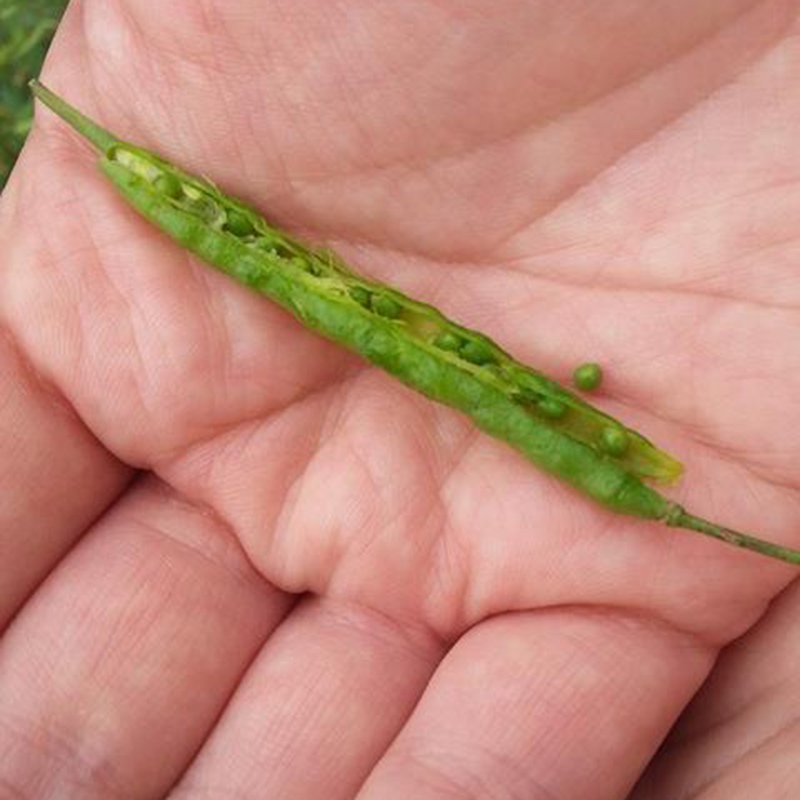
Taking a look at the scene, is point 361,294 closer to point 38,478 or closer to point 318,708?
point 38,478

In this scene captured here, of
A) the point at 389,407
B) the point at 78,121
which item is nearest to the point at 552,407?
the point at 389,407

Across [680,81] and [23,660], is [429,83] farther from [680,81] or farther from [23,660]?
[23,660]

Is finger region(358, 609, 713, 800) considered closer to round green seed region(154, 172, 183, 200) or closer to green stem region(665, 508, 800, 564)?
green stem region(665, 508, 800, 564)

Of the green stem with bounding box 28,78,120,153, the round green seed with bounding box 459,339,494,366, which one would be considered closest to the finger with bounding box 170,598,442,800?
the round green seed with bounding box 459,339,494,366

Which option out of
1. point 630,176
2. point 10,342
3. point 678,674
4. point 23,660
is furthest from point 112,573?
point 630,176

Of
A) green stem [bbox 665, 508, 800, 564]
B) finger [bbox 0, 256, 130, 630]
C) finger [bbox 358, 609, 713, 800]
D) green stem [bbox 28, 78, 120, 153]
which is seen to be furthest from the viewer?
green stem [bbox 28, 78, 120, 153]
